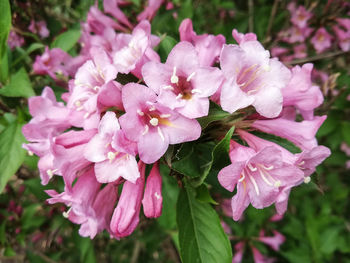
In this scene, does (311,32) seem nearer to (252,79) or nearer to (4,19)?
(252,79)

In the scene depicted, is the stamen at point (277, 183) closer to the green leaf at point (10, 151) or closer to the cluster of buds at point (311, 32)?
the green leaf at point (10, 151)

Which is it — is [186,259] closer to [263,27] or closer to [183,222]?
[183,222]

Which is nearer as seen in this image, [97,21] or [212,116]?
[212,116]

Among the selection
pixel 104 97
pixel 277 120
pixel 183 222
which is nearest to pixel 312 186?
pixel 277 120

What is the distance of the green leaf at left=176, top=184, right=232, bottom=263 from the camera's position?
1.43m

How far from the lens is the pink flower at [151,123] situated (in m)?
1.20

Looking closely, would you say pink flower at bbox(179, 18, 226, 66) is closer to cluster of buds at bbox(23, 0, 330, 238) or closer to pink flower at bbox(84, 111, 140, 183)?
cluster of buds at bbox(23, 0, 330, 238)

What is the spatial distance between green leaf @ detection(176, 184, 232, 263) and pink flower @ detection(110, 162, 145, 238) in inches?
11.0

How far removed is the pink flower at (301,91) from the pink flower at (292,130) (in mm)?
99

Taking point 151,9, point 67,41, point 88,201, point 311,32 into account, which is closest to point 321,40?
point 311,32

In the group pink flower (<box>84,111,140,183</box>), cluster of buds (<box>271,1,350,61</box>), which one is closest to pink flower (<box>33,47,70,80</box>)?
pink flower (<box>84,111,140,183</box>)

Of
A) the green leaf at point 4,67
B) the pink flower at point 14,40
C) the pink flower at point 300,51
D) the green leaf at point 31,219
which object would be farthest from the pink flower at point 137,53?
the pink flower at point 300,51

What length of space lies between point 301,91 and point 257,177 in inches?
18.4

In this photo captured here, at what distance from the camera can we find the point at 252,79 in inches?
54.2
